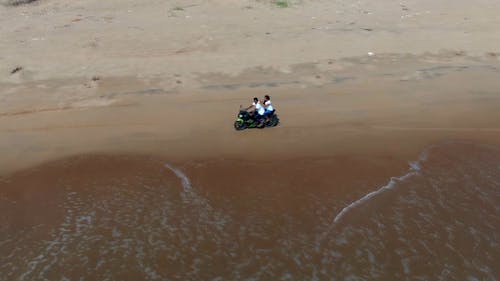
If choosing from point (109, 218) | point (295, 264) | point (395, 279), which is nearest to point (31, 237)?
point (109, 218)

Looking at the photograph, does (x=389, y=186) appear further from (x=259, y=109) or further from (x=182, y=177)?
(x=182, y=177)

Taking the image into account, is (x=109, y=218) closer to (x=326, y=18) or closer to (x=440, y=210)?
(x=440, y=210)

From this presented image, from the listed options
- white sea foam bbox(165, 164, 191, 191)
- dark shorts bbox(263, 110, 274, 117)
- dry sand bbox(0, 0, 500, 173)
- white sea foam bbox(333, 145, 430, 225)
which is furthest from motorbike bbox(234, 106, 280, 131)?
white sea foam bbox(333, 145, 430, 225)

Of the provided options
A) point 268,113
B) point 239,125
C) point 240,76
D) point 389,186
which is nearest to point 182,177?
point 239,125

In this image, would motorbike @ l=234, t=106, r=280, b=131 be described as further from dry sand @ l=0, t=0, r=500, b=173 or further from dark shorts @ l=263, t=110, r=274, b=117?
dry sand @ l=0, t=0, r=500, b=173

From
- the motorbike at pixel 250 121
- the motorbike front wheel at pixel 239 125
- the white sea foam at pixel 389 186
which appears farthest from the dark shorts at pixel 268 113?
the white sea foam at pixel 389 186

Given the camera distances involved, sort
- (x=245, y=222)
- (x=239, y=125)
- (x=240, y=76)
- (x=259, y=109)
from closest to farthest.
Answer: (x=245, y=222) < (x=259, y=109) < (x=239, y=125) < (x=240, y=76)
